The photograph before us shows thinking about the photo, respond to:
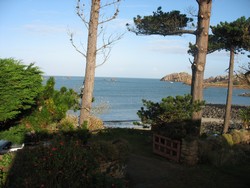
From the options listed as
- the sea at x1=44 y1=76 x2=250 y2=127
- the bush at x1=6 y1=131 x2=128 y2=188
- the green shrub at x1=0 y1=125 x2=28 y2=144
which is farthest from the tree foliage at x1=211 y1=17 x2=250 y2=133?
the bush at x1=6 y1=131 x2=128 y2=188

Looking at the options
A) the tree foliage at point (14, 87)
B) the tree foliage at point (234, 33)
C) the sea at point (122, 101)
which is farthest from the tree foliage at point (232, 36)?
the tree foliage at point (14, 87)

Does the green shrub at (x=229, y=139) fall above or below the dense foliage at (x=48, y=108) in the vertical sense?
below

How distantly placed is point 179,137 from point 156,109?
157cm

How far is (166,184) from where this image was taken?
727cm

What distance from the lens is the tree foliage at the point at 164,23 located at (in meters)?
13.6

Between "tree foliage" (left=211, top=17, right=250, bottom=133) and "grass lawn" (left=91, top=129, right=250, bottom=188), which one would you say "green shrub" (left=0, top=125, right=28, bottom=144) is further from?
"tree foliage" (left=211, top=17, right=250, bottom=133)

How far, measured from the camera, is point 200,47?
12211mm

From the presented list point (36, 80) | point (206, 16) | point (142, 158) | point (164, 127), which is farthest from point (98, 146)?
point (206, 16)

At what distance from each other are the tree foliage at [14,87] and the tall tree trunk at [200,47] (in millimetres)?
6699

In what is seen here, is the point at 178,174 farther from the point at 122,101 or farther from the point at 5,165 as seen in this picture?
the point at 122,101

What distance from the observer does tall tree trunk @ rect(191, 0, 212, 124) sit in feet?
40.0

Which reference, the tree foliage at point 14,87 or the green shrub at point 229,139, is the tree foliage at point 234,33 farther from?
the tree foliage at point 14,87

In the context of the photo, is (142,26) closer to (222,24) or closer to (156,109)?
(156,109)

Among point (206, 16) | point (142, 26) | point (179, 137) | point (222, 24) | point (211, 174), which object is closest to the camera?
point (211, 174)
